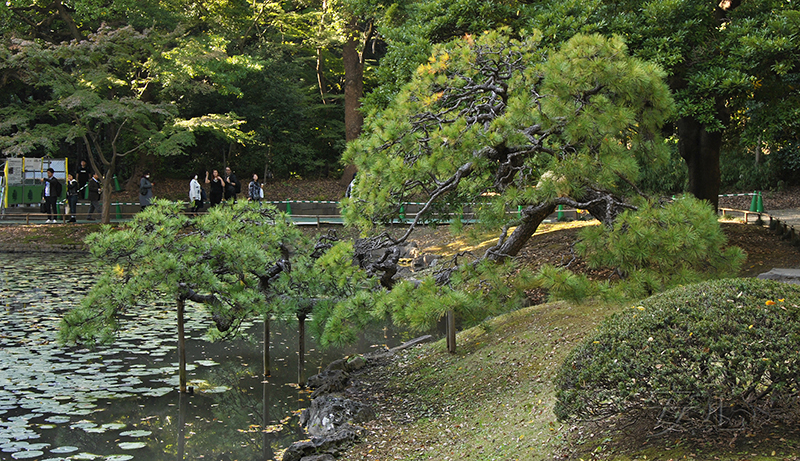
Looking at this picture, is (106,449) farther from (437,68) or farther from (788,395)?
(788,395)

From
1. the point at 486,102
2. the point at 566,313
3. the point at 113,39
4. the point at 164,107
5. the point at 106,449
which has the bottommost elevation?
the point at 106,449

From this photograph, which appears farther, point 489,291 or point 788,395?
point 489,291

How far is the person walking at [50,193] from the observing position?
869 inches

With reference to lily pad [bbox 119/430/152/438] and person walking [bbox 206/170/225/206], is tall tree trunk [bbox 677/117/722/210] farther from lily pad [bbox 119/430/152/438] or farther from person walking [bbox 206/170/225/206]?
person walking [bbox 206/170/225/206]

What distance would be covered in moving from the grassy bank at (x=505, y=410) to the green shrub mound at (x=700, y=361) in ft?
0.67

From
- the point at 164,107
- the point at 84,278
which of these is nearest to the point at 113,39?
the point at 164,107

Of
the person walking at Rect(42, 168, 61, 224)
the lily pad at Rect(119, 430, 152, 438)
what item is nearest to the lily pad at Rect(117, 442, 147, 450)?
the lily pad at Rect(119, 430, 152, 438)

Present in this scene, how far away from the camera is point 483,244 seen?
16047 mm

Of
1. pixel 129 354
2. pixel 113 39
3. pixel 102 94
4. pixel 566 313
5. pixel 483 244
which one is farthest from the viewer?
pixel 102 94

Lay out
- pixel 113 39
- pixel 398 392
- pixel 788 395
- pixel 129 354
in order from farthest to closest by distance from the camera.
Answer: pixel 113 39 < pixel 129 354 < pixel 398 392 < pixel 788 395

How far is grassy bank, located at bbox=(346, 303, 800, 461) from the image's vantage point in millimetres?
4500

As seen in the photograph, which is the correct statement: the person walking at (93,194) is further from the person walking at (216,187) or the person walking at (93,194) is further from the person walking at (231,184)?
the person walking at (231,184)

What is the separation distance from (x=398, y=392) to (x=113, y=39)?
57.3 feet

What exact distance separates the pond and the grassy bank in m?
1.25
